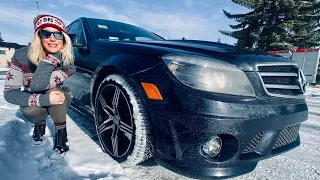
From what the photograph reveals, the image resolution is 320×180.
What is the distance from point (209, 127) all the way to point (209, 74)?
0.34 m

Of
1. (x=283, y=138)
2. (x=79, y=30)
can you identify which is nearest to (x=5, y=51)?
(x=79, y=30)

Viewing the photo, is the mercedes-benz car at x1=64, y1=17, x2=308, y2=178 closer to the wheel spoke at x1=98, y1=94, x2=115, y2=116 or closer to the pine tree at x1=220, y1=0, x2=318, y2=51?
the wheel spoke at x1=98, y1=94, x2=115, y2=116

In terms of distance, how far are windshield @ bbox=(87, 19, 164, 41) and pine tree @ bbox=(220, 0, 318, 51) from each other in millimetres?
15756

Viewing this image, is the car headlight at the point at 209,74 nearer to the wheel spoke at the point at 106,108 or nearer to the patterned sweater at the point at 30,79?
the wheel spoke at the point at 106,108

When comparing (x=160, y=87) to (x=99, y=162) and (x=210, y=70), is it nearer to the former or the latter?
(x=210, y=70)

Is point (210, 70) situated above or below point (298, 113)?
above

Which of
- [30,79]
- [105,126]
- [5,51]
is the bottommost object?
[105,126]

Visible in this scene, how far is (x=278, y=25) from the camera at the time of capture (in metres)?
16.5

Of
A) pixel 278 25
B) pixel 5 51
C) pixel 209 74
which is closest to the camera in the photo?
pixel 209 74

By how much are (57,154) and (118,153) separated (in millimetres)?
574

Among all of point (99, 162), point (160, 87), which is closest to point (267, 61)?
point (160, 87)

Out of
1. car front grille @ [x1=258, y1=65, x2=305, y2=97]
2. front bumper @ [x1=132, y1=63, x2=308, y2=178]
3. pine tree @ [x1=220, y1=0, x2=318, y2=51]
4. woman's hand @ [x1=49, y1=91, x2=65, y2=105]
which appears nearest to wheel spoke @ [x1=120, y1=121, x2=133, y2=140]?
front bumper @ [x1=132, y1=63, x2=308, y2=178]

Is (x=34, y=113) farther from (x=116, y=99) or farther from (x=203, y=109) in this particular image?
(x=203, y=109)

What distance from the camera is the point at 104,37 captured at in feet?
8.46
